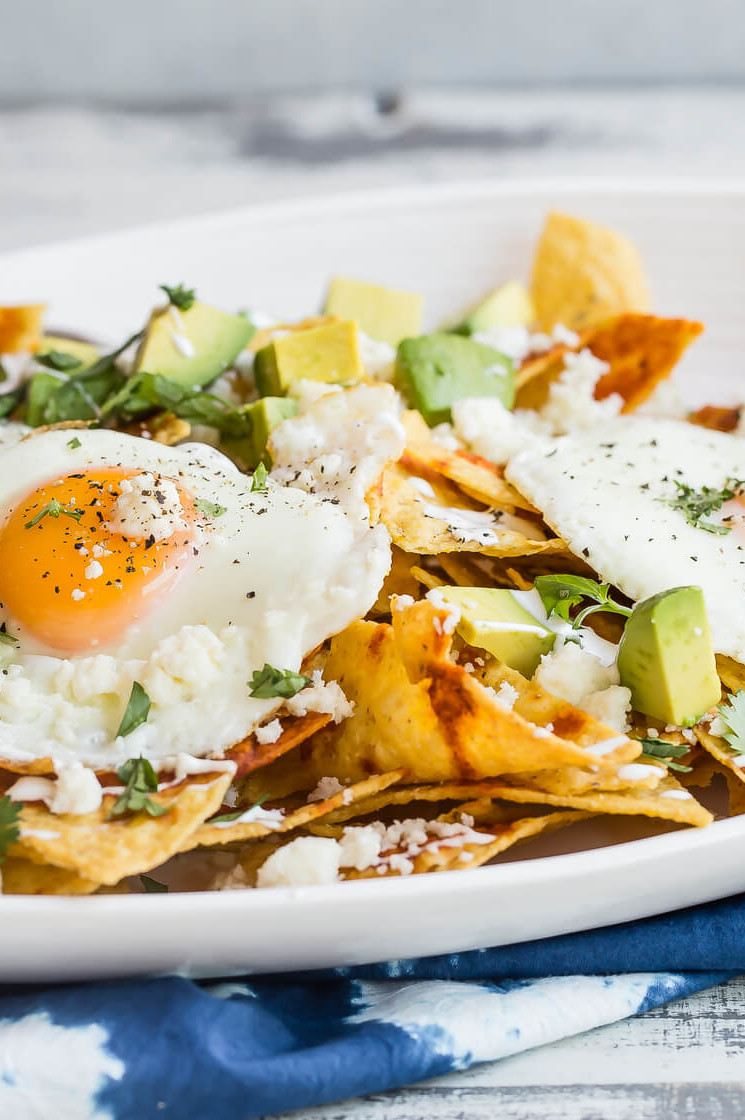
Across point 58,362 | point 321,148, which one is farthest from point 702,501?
point 321,148

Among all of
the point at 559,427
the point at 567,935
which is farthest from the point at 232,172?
the point at 567,935

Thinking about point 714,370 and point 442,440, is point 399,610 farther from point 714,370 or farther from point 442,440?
point 714,370

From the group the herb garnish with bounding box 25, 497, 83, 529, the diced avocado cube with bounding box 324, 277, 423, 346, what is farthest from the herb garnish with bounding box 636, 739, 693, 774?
the diced avocado cube with bounding box 324, 277, 423, 346

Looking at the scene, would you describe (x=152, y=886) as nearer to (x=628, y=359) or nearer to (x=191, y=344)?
(x=191, y=344)

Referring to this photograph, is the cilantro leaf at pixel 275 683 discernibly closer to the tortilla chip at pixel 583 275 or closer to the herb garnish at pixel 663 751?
the herb garnish at pixel 663 751

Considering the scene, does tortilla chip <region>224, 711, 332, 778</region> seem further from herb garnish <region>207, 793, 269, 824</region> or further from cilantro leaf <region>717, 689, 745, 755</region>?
cilantro leaf <region>717, 689, 745, 755</region>

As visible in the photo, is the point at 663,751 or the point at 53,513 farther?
the point at 53,513

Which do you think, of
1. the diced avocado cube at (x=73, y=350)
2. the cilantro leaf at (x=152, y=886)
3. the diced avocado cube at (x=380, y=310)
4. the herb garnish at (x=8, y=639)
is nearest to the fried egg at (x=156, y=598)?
the herb garnish at (x=8, y=639)
